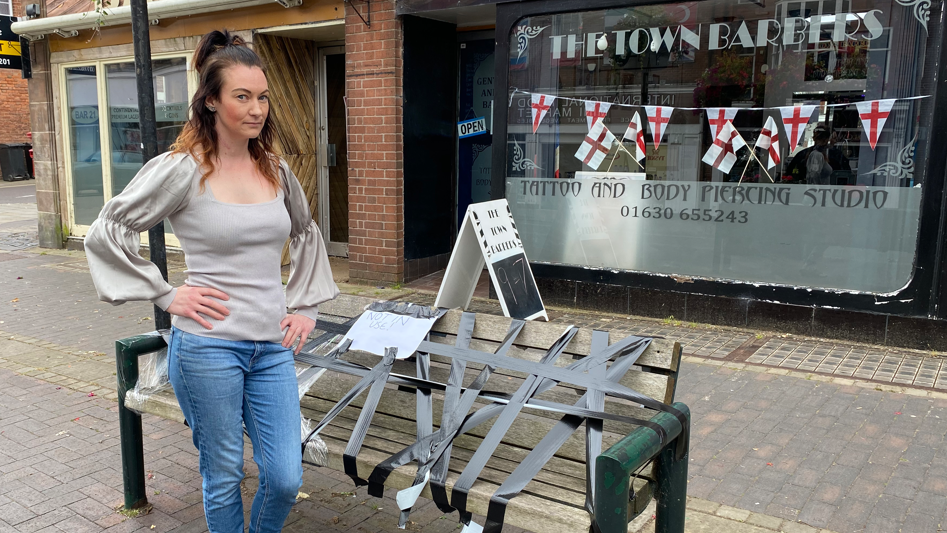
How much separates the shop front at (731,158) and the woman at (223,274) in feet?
16.2

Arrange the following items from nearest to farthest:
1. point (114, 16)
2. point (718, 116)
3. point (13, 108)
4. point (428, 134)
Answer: point (718, 116)
point (428, 134)
point (114, 16)
point (13, 108)

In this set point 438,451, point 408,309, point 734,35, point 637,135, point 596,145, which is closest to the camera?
point 438,451

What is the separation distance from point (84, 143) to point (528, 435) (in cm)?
1070

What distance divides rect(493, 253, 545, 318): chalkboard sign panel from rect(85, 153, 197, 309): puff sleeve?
408 cm

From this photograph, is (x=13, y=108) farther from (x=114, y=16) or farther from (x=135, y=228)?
(x=135, y=228)

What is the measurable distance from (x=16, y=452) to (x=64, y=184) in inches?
334

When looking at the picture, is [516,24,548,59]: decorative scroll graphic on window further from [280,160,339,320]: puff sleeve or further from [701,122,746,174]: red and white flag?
[280,160,339,320]: puff sleeve

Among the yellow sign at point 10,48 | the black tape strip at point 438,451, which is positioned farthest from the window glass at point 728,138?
the yellow sign at point 10,48

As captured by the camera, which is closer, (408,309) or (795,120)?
(408,309)

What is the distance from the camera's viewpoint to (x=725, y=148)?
21.8 ft

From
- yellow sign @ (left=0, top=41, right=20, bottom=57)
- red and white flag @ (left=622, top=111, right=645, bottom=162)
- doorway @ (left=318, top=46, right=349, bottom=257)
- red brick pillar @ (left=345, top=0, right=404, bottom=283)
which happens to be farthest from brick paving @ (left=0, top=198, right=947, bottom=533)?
yellow sign @ (left=0, top=41, right=20, bottom=57)

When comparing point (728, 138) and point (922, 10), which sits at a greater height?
point (922, 10)

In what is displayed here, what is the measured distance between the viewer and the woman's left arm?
2828 mm

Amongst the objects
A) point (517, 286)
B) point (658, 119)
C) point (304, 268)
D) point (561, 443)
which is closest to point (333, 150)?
point (517, 286)
